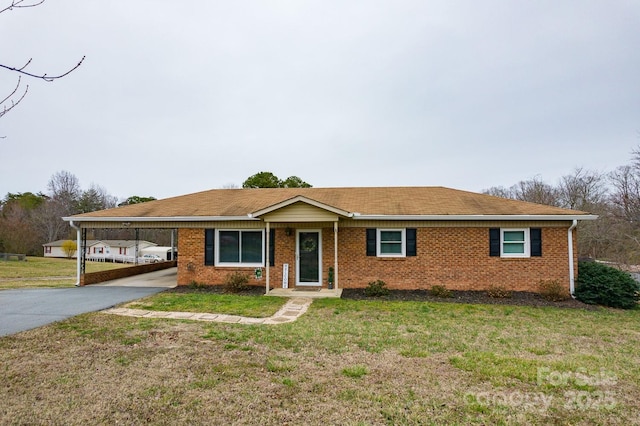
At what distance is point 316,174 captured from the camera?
111 ft

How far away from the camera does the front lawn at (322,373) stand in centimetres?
350

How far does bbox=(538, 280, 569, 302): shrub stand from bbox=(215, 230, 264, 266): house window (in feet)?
30.1

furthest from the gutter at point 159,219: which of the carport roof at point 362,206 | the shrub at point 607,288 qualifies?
the shrub at point 607,288

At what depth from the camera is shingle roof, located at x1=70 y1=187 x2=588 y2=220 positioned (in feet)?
36.9

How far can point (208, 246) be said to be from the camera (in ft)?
39.3

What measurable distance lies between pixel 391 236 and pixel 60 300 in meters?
10.1

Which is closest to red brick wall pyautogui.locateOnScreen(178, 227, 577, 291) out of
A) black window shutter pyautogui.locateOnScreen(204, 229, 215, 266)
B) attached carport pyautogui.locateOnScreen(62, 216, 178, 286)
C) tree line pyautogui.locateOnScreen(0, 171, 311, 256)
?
black window shutter pyautogui.locateOnScreen(204, 229, 215, 266)

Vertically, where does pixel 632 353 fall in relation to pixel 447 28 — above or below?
below

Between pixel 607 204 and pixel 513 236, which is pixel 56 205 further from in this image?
pixel 607 204

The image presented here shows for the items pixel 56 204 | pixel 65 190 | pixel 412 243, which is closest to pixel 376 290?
pixel 412 243

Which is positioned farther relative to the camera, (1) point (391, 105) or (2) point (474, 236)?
(1) point (391, 105)

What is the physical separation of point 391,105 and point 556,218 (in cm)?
984

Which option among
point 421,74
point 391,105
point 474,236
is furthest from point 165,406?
point 391,105

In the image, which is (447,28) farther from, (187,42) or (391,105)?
(187,42)
